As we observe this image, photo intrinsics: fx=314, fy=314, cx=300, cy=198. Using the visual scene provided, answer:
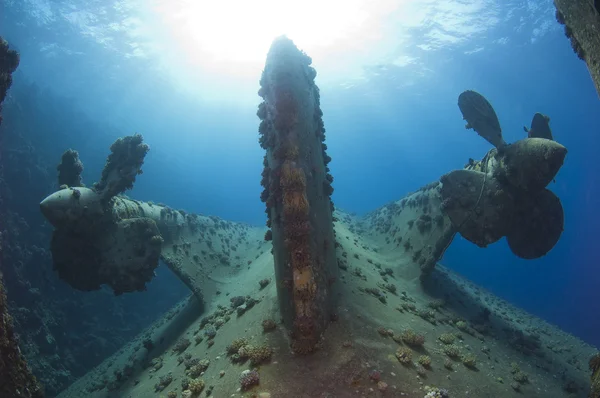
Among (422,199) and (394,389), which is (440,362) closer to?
(394,389)

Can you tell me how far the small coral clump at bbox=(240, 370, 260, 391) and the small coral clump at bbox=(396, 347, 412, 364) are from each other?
341 centimetres

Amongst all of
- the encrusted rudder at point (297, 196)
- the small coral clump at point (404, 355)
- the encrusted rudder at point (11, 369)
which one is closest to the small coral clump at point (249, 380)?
the encrusted rudder at point (297, 196)

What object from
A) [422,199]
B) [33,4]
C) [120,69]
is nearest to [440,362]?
[422,199]

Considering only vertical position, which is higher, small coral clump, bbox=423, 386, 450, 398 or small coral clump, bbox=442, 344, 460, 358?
small coral clump, bbox=442, 344, 460, 358

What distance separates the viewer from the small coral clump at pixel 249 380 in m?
6.89

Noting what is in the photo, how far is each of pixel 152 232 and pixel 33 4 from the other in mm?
38829

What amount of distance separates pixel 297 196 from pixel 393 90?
58904mm

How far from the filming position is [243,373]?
286 inches

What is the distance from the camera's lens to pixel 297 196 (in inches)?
335

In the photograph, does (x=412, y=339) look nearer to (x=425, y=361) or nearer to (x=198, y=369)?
(x=425, y=361)

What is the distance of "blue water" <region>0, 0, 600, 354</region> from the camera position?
37.6 meters

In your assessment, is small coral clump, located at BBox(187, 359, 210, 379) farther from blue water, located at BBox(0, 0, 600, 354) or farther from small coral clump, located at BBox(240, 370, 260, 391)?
blue water, located at BBox(0, 0, 600, 354)

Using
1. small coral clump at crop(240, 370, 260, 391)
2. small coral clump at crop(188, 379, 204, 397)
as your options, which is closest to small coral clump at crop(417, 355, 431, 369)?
small coral clump at crop(240, 370, 260, 391)

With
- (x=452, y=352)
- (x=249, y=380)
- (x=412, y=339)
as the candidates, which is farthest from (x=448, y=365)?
(x=249, y=380)
